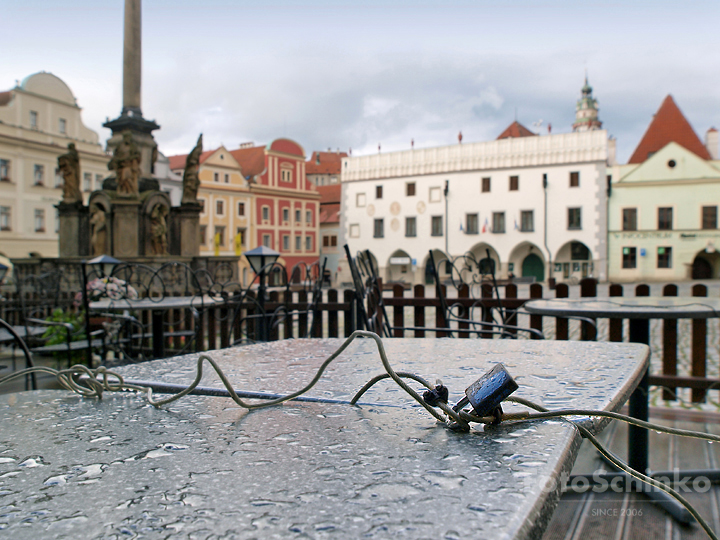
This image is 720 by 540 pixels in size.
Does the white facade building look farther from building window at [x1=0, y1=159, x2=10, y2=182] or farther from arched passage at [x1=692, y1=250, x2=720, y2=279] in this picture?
building window at [x1=0, y1=159, x2=10, y2=182]

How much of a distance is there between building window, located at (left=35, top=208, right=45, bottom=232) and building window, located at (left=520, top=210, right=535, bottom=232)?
28887mm

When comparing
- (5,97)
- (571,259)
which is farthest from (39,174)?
(571,259)

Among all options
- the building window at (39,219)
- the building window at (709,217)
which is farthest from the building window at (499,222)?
the building window at (39,219)

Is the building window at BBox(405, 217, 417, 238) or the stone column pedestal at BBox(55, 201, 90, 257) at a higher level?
the building window at BBox(405, 217, 417, 238)

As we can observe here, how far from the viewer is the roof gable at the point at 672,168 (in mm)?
34562

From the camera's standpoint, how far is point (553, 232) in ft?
118

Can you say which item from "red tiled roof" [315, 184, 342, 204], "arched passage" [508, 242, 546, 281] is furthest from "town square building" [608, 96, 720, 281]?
"red tiled roof" [315, 184, 342, 204]

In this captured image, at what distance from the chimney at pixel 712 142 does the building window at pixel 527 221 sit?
14.6 m

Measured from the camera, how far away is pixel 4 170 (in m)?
30.2

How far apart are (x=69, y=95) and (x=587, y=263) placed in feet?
110

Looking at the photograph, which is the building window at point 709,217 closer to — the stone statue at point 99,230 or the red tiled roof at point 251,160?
the red tiled roof at point 251,160

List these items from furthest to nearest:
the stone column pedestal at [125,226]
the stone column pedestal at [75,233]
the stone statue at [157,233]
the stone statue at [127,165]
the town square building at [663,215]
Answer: the town square building at [663,215] → the stone column pedestal at [75,233] → the stone statue at [157,233] → the stone column pedestal at [125,226] → the stone statue at [127,165]

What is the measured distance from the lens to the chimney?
39287 mm

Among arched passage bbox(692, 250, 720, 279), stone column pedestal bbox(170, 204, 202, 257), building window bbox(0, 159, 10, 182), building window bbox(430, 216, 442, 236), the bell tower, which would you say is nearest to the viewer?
stone column pedestal bbox(170, 204, 202, 257)
